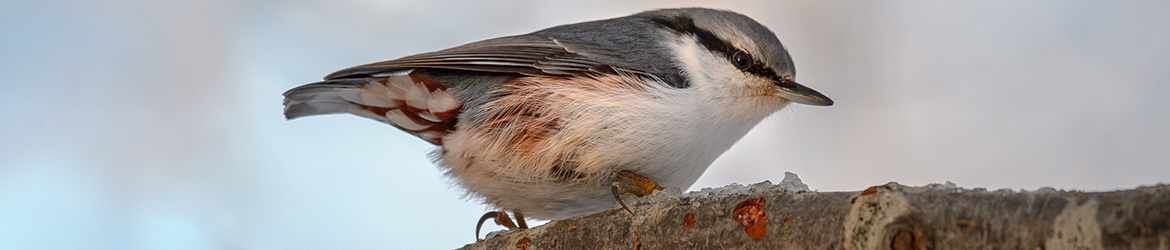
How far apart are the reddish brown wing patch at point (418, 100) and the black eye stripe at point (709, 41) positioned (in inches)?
21.4

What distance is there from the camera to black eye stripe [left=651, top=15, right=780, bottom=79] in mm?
1562

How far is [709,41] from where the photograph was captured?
5.35ft

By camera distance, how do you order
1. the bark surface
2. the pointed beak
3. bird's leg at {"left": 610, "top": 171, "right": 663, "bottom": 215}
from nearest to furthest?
1. the bark surface
2. bird's leg at {"left": 610, "top": 171, "right": 663, "bottom": 215}
3. the pointed beak

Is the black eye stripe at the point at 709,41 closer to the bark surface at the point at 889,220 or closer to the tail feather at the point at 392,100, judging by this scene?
the bark surface at the point at 889,220

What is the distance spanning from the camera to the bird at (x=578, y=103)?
1.43m

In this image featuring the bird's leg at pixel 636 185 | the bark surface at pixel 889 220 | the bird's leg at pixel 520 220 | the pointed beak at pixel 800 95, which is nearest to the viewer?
the bark surface at pixel 889 220

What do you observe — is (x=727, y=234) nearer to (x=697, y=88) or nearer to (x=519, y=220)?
(x=697, y=88)

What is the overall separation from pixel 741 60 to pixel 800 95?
0.48 feet

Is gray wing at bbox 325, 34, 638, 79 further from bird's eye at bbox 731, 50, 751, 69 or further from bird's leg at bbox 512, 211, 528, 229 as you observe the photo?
bird's leg at bbox 512, 211, 528, 229

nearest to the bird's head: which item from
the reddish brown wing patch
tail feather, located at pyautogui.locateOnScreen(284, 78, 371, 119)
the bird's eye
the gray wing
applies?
the bird's eye

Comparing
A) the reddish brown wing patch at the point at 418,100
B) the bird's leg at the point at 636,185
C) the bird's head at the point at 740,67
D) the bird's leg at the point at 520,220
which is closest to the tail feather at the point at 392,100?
the reddish brown wing patch at the point at 418,100

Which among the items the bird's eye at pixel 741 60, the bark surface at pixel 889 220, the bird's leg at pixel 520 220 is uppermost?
the bird's eye at pixel 741 60

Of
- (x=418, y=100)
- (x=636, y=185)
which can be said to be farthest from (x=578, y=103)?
(x=418, y=100)

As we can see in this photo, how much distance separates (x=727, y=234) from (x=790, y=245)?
11 centimetres
